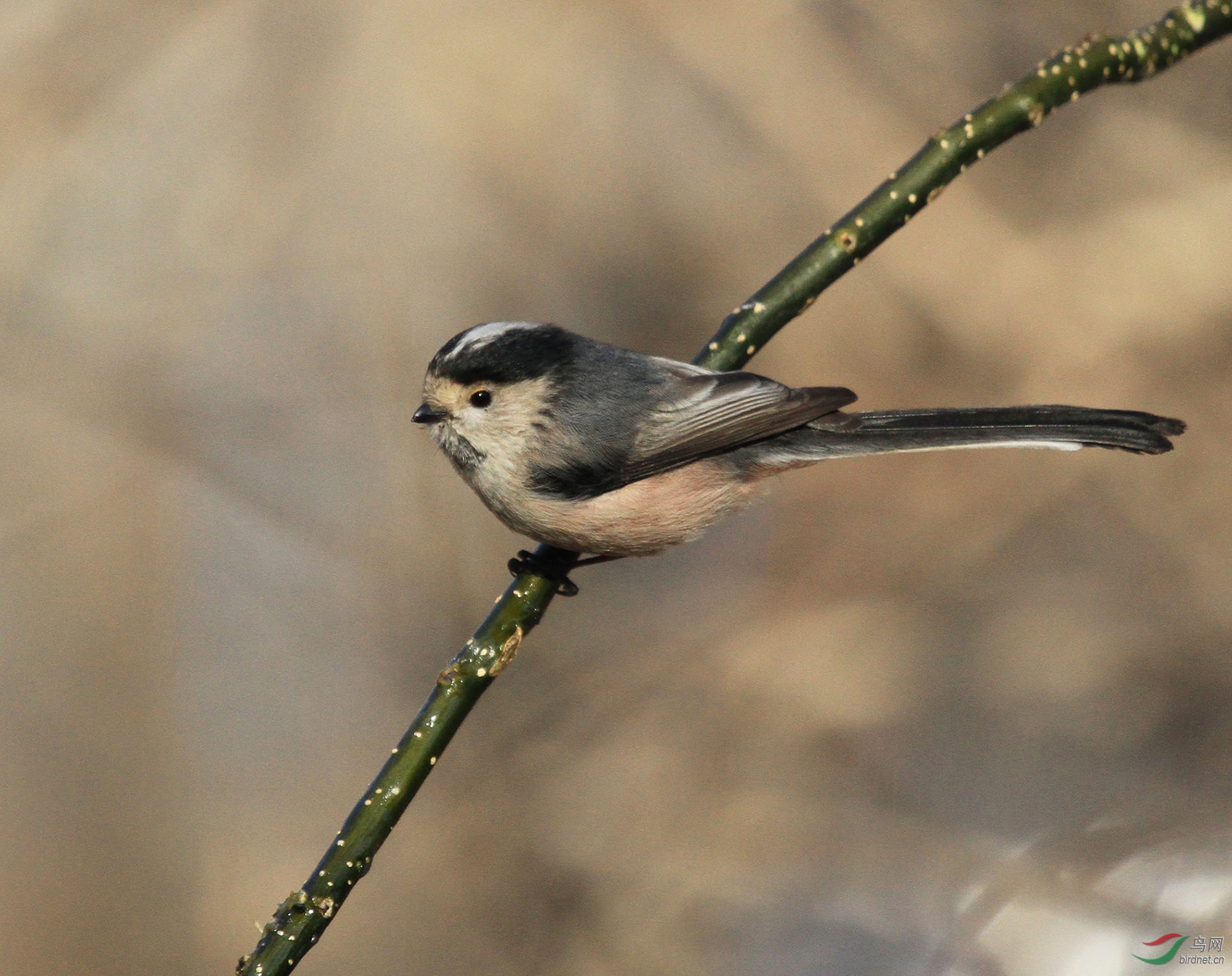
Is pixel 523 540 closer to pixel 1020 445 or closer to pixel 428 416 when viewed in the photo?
pixel 428 416

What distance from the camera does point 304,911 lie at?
1.81 m

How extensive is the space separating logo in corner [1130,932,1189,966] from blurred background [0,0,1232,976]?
0.62 metres

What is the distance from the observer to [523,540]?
477 cm

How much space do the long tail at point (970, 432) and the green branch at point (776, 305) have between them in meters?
0.29

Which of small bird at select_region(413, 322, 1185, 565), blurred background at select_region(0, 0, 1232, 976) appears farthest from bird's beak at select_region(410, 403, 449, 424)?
blurred background at select_region(0, 0, 1232, 976)

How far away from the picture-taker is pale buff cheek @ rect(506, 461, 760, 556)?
8.75 ft

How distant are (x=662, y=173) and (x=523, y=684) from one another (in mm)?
2608

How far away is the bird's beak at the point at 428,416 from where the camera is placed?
2.73 meters

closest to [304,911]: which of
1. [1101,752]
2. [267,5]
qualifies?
[1101,752]

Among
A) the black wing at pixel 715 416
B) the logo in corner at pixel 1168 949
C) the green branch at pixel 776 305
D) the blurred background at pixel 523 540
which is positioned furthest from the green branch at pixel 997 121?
the blurred background at pixel 523 540

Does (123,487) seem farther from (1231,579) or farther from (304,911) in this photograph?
(1231,579)

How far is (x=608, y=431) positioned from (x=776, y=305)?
532 millimetres

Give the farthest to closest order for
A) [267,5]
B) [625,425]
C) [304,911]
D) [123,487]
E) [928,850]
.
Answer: [267,5] → [123,487] → [928,850] → [625,425] → [304,911]

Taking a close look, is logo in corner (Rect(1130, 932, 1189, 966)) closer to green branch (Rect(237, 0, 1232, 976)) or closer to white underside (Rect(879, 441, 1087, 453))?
white underside (Rect(879, 441, 1087, 453))
